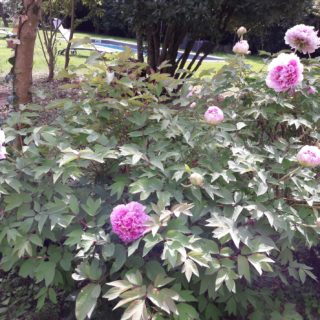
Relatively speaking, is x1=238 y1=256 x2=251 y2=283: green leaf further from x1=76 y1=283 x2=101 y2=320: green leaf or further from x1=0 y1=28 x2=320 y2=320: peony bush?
x1=76 y1=283 x2=101 y2=320: green leaf

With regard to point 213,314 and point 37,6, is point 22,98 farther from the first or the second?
point 213,314

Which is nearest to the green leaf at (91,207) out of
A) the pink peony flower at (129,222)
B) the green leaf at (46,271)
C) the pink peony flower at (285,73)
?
the pink peony flower at (129,222)

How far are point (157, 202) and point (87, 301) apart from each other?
0.43 m

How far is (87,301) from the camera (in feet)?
5.14

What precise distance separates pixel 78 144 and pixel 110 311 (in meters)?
0.73

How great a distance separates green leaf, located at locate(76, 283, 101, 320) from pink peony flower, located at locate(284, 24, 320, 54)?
1.58m

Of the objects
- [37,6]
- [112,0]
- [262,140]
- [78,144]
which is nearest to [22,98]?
[37,6]

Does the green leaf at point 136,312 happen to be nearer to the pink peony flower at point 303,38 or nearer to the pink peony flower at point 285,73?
the pink peony flower at point 285,73

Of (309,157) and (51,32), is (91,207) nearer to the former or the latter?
(309,157)

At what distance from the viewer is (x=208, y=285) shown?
1733 mm

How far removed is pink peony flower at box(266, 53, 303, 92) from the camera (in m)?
2.06

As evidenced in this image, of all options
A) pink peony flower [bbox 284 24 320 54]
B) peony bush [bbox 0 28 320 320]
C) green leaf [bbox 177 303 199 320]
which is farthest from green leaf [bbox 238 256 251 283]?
pink peony flower [bbox 284 24 320 54]

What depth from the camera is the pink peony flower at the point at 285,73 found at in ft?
6.76

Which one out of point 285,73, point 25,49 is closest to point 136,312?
point 285,73
